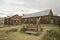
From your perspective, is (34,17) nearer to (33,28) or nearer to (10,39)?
(33,28)

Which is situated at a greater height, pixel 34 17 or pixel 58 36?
pixel 34 17

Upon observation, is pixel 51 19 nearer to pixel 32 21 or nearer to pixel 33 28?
pixel 32 21

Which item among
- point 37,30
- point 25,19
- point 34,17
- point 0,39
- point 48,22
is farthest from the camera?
point 25,19

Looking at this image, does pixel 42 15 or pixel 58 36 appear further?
pixel 42 15

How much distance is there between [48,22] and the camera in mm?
35344

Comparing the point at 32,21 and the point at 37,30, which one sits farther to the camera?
the point at 32,21

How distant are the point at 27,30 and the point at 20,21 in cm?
2077

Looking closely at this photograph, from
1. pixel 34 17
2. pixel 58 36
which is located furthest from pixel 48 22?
pixel 58 36

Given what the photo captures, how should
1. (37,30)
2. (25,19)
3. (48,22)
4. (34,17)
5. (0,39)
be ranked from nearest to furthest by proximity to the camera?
(0,39) < (37,30) < (48,22) < (34,17) < (25,19)

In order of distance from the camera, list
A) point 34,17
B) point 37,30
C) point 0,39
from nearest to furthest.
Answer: point 0,39 → point 37,30 → point 34,17

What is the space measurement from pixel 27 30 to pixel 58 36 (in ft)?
A: 25.2

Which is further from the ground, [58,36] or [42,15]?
[42,15]

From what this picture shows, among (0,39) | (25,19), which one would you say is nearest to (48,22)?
(25,19)

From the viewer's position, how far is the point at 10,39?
17.3 m
